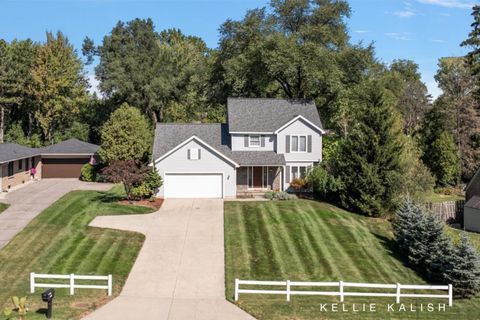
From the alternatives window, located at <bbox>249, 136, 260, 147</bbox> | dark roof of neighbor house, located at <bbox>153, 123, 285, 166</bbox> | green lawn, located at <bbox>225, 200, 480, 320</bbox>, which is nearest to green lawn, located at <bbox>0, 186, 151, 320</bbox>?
green lawn, located at <bbox>225, 200, 480, 320</bbox>

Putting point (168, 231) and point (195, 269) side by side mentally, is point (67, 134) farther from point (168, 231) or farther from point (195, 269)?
point (195, 269)

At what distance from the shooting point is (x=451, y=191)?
51094 mm

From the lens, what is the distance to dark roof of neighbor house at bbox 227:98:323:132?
40.2 metres

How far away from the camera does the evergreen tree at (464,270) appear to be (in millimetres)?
21938

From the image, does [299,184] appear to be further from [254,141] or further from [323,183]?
[254,141]

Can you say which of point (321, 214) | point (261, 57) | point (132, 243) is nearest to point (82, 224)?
point (132, 243)

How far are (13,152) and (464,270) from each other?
34.9 metres

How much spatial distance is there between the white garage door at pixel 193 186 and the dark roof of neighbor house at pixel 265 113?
486cm

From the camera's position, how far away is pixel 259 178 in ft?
130

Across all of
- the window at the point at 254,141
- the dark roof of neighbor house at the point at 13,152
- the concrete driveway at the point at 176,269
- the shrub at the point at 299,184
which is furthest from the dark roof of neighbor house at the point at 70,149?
the shrub at the point at 299,184

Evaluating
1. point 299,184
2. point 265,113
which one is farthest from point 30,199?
point 299,184

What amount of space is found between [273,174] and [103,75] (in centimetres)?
2558

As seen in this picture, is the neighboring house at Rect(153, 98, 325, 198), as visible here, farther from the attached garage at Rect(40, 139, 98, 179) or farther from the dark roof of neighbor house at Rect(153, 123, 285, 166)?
the attached garage at Rect(40, 139, 98, 179)

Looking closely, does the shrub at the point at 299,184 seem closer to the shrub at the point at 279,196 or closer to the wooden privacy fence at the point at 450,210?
the shrub at the point at 279,196
